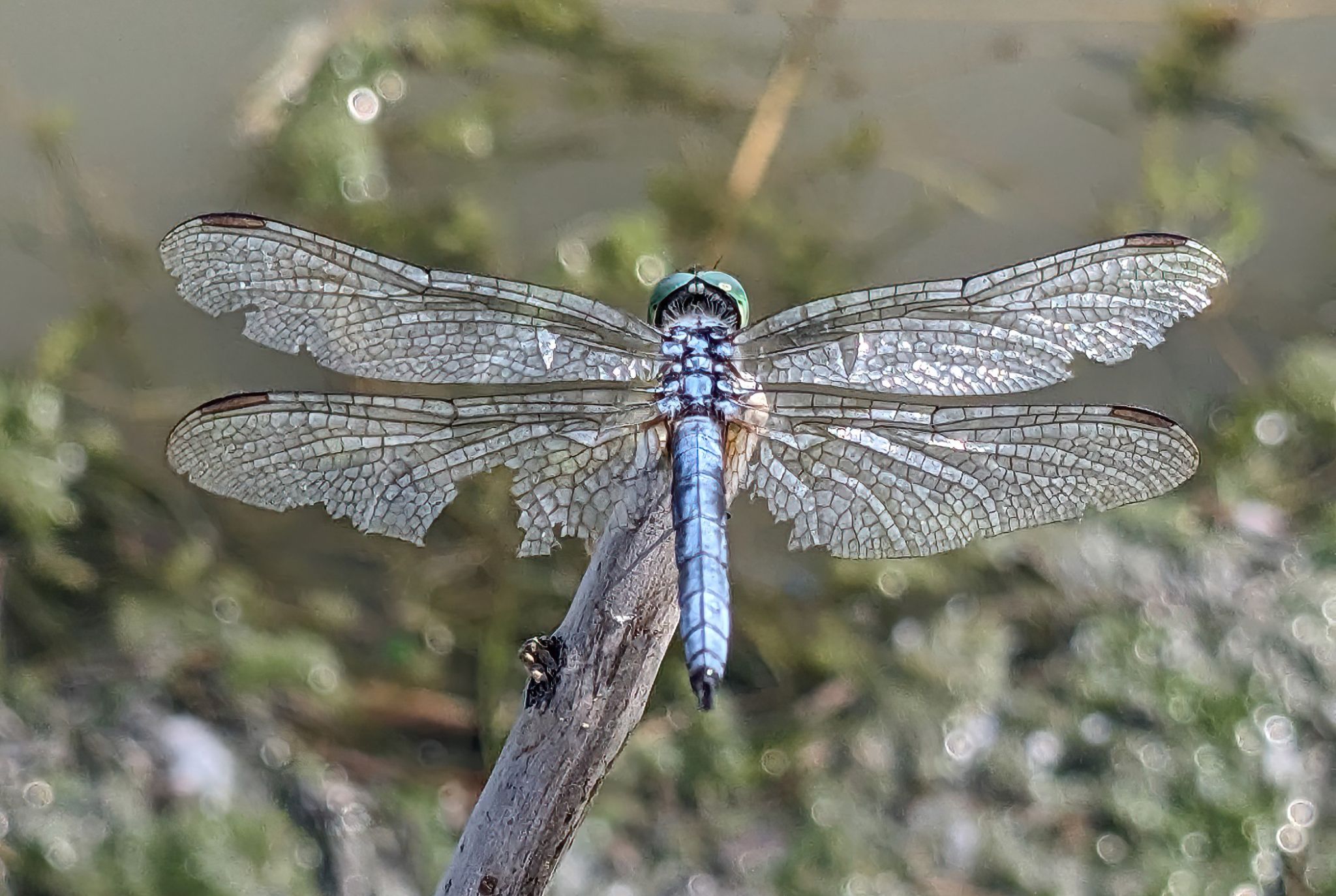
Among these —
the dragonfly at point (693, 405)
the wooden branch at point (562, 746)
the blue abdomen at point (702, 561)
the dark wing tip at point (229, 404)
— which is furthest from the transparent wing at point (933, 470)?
the dark wing tip at point (229, 404)

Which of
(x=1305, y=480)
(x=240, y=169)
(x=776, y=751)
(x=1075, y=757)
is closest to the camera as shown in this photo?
(x=1075, y=757)

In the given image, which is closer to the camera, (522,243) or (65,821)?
(65,821)

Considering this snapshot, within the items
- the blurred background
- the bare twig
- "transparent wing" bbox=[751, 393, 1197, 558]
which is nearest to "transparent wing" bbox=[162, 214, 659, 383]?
"transparent wing" bbox=[751, 393, 1197, 558]

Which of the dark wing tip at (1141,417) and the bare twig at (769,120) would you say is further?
the bare twig at (769,120)

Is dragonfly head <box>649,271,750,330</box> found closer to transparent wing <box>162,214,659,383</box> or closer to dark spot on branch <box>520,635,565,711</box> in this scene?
transparent wing <box>162,214,659,383</box>

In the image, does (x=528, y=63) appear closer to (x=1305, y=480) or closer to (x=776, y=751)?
(x=776, y=751)

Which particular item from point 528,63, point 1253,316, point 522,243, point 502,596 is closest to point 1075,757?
point 502,596

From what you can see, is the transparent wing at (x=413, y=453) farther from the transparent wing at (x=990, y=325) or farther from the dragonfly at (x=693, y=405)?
the transparent wing at (x=990, y=325)
